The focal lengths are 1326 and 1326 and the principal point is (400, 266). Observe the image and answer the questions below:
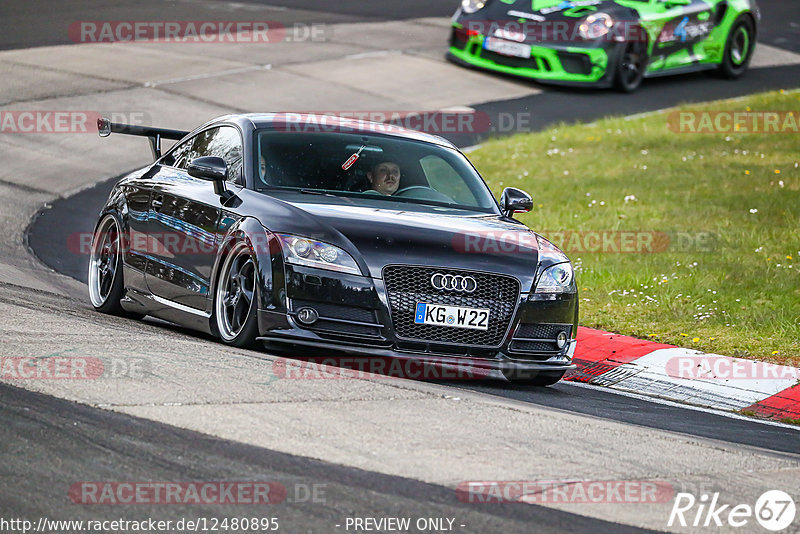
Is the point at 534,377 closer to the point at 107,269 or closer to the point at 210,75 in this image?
the point at 107,269

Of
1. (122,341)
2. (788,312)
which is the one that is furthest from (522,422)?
(788,312)

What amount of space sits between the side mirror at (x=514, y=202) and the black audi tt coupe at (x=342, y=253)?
0.04 feet

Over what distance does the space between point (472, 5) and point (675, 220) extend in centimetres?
810

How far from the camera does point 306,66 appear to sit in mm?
19953

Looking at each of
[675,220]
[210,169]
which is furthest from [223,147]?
[675,220]

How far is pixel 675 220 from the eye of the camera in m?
13.3

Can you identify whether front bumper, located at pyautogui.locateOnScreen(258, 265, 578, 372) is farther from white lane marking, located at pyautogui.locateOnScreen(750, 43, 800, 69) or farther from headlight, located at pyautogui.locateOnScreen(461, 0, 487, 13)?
white lane marking, located at pyautogui.locateOnScreen(750, 43, 800, 69)

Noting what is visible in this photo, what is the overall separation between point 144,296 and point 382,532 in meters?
4.60

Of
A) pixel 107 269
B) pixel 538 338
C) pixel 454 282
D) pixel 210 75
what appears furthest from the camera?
pixel 210 75

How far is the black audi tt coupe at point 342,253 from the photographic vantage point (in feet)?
23.3

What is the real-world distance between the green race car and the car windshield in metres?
11.4

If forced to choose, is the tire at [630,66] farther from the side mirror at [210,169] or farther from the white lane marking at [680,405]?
the side mirror at [210,169]

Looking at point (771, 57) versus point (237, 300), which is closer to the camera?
point (237, 300)

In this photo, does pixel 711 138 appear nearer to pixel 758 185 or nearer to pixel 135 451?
pixel 758 185
